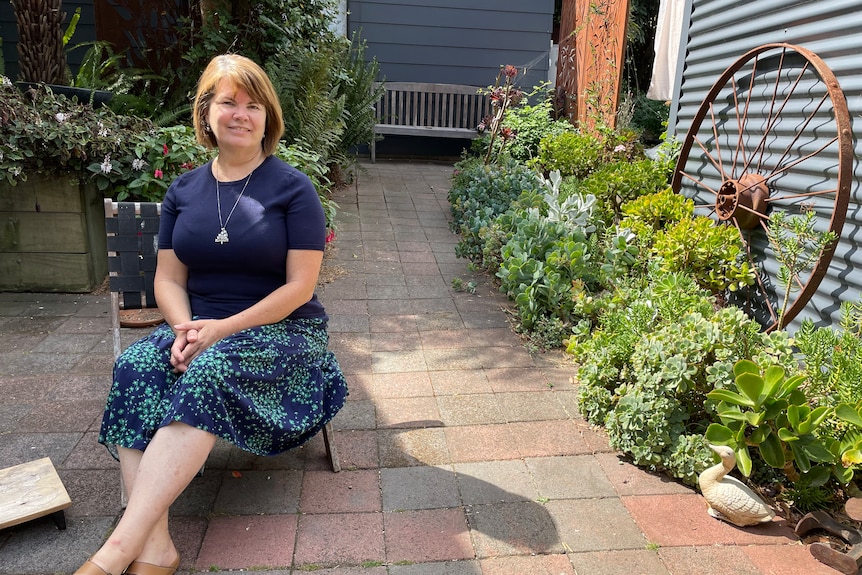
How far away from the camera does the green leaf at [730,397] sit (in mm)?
2113

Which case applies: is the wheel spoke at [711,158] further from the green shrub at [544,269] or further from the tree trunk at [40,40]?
the tree trunk at [40,40]

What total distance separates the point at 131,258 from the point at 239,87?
854 millimetres

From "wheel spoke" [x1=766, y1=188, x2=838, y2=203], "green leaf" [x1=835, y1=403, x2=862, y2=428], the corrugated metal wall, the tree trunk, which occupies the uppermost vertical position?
the corrugated metal wall

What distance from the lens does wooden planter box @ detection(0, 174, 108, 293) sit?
4.11m

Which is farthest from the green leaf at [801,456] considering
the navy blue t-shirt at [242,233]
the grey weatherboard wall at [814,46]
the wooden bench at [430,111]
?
the wooden bench at [430,111]

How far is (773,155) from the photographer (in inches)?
143

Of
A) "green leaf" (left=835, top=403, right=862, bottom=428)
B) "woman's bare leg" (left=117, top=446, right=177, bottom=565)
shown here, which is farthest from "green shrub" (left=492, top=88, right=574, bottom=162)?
"woman's bare leg" (left=117, top=446, right=177, bottom=565)

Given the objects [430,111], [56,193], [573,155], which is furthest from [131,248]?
[430,111]

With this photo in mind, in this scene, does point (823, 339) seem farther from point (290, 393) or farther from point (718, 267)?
point (290, 393)

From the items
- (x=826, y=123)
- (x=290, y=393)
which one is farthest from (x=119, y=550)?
(x=826, y=123)

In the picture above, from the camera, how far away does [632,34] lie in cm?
1038

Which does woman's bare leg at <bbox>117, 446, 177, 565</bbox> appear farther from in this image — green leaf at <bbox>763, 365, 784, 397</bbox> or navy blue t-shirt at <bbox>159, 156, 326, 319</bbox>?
green leaf at <bbox>763, 365, 784, 397</bbox>

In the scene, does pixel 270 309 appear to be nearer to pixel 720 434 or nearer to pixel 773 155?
pixel 720 434

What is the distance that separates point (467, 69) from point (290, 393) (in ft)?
25.3
